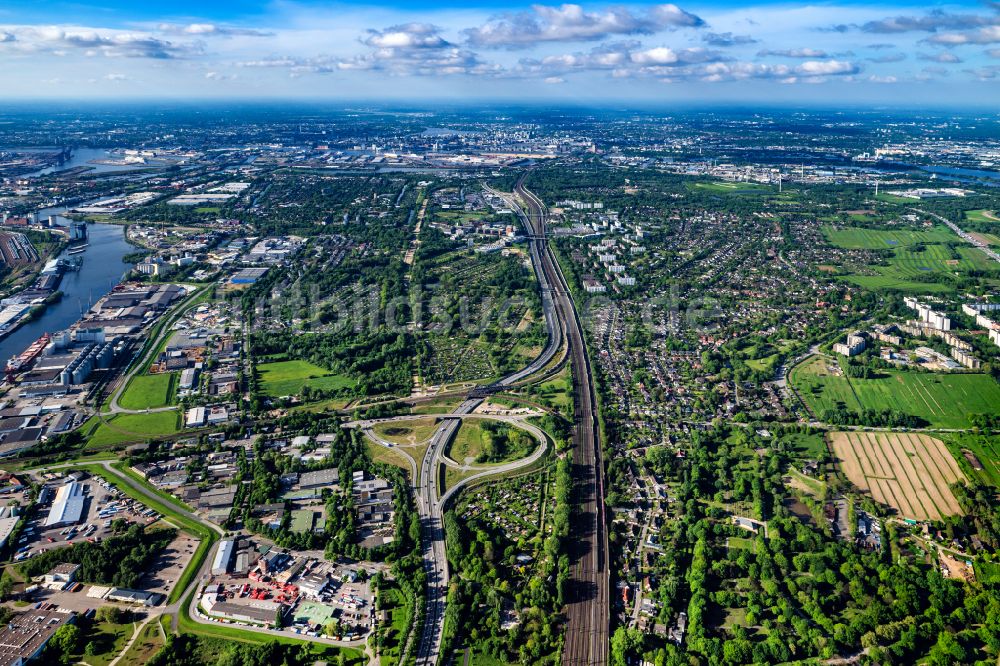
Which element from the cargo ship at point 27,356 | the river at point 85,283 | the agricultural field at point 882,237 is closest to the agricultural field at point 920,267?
the agricultural field at point 882,237

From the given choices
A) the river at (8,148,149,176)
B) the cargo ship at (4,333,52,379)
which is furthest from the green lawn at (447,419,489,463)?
the river at (8,148,149,176)

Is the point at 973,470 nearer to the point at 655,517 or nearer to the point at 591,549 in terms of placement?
the point at 655,517

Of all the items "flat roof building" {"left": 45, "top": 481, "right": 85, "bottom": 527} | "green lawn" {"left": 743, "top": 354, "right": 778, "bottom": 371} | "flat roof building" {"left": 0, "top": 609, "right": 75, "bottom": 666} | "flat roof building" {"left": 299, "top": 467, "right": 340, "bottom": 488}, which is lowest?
"flat roof building" {"left": 0, "top": 609, "right": 75, "bottom": 666}

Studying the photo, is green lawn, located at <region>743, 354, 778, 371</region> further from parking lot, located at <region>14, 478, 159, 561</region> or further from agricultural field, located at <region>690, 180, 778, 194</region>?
agricultural field, located at <region>690, 180, 778, 194</region>

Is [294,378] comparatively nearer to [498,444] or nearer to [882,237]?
[498,444]

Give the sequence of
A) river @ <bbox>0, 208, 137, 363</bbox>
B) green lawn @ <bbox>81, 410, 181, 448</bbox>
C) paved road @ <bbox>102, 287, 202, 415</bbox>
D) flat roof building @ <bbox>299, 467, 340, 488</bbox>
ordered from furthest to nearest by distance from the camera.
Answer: river @ <bbox>0, 208, 137, 363</bbox>
paved road @ <bbox>102, 287, 202, 415</bbox>
green lawn @ <bbox>81, 410, 181, 448</bbox>
flat roof building @ <bbox>299, 467, 340, 488</bbox>
